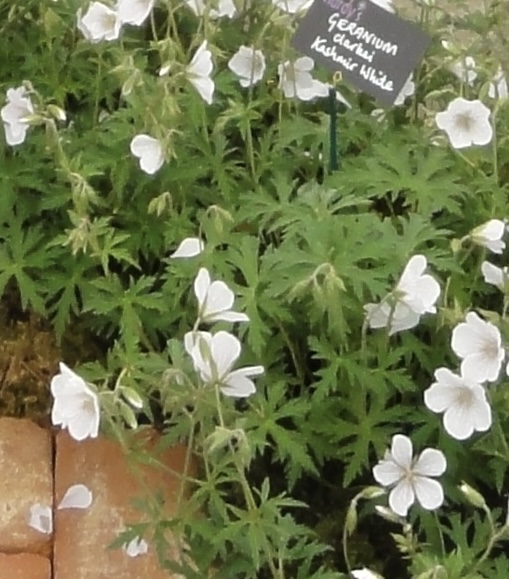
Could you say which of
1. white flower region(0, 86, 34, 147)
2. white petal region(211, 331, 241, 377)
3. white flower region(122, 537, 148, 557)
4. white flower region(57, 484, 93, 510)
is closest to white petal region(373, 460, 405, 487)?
white petal region(211, 331, 241, 377)

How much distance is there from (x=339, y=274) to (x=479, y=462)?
29 cm

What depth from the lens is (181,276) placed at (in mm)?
1460

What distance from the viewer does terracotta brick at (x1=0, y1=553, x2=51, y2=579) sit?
57.8 inches

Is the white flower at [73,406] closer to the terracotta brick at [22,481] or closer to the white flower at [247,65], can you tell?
the terracotta brick at [22,481]

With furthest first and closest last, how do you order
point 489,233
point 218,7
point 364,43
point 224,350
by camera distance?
point 218,7
point 364,43
point 489,233
point 224,350

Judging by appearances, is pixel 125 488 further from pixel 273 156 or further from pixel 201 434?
pixel 273 156

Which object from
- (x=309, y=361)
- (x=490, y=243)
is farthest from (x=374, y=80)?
(x=309, y=361)

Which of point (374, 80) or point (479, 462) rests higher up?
point (374, 80)

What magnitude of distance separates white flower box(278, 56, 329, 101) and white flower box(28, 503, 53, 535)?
0.65 m

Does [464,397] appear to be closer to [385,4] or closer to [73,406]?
[73,406]

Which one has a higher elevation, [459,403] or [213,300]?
[213,300]

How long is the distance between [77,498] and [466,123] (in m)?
0.69

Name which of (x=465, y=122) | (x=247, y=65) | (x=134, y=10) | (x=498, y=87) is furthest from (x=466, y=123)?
(x=134, y=10)

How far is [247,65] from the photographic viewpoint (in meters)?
A: 1.64
